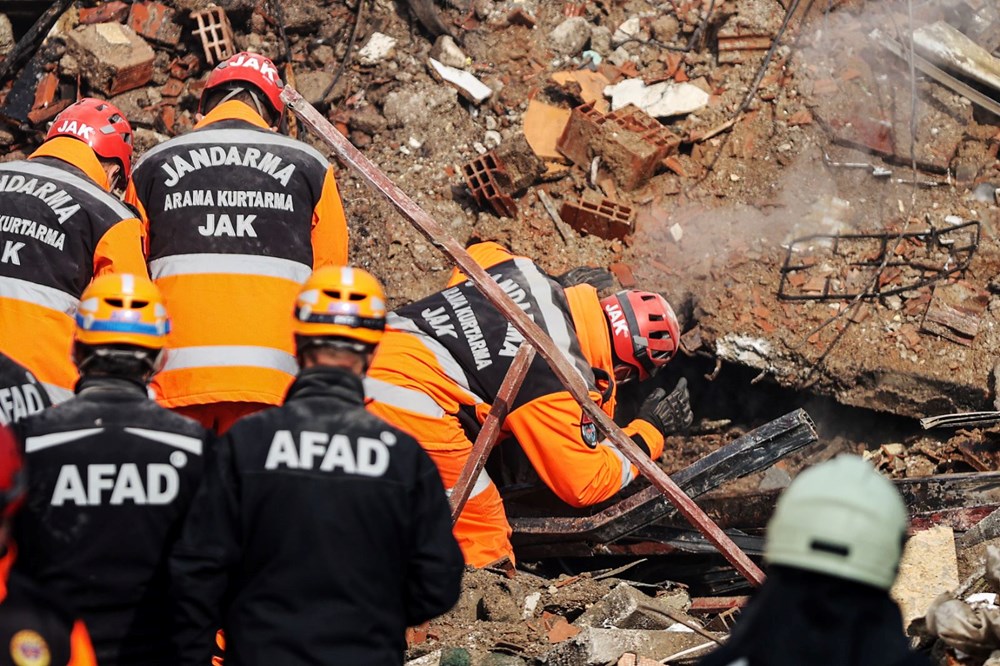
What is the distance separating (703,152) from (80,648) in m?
5.46

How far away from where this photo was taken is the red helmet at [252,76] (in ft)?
19.0

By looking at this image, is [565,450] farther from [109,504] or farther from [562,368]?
[109,504]

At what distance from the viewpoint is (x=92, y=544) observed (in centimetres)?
345

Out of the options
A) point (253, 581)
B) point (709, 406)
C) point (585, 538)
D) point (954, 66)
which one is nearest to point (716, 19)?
point (954, 66)

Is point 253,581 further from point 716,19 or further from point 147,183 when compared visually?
point 716,19

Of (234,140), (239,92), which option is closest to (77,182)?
(234,140)

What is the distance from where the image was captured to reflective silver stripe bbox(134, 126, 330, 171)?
538cm

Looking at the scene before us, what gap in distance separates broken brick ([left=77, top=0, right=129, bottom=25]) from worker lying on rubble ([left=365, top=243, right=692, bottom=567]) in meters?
3.75

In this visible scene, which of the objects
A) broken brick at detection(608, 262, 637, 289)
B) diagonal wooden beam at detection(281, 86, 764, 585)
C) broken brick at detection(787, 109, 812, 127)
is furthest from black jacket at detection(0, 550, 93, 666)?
broken brick at detection(787, 109, 812, 127)

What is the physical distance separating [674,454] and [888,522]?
4.85 m

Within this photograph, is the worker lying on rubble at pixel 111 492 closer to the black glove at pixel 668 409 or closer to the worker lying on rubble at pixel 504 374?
the worker lying on rubble at pixel 504 374

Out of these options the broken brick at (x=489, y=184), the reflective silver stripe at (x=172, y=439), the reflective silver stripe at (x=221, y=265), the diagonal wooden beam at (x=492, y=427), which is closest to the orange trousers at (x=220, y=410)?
the reflective silver stripe at (x=221, y=265)

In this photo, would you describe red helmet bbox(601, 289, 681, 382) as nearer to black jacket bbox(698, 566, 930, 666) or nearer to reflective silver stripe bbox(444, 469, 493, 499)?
reflective silver stripe bbox(444, 469, 493, 499)

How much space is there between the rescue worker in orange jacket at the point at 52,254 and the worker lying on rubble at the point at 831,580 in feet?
11.3
